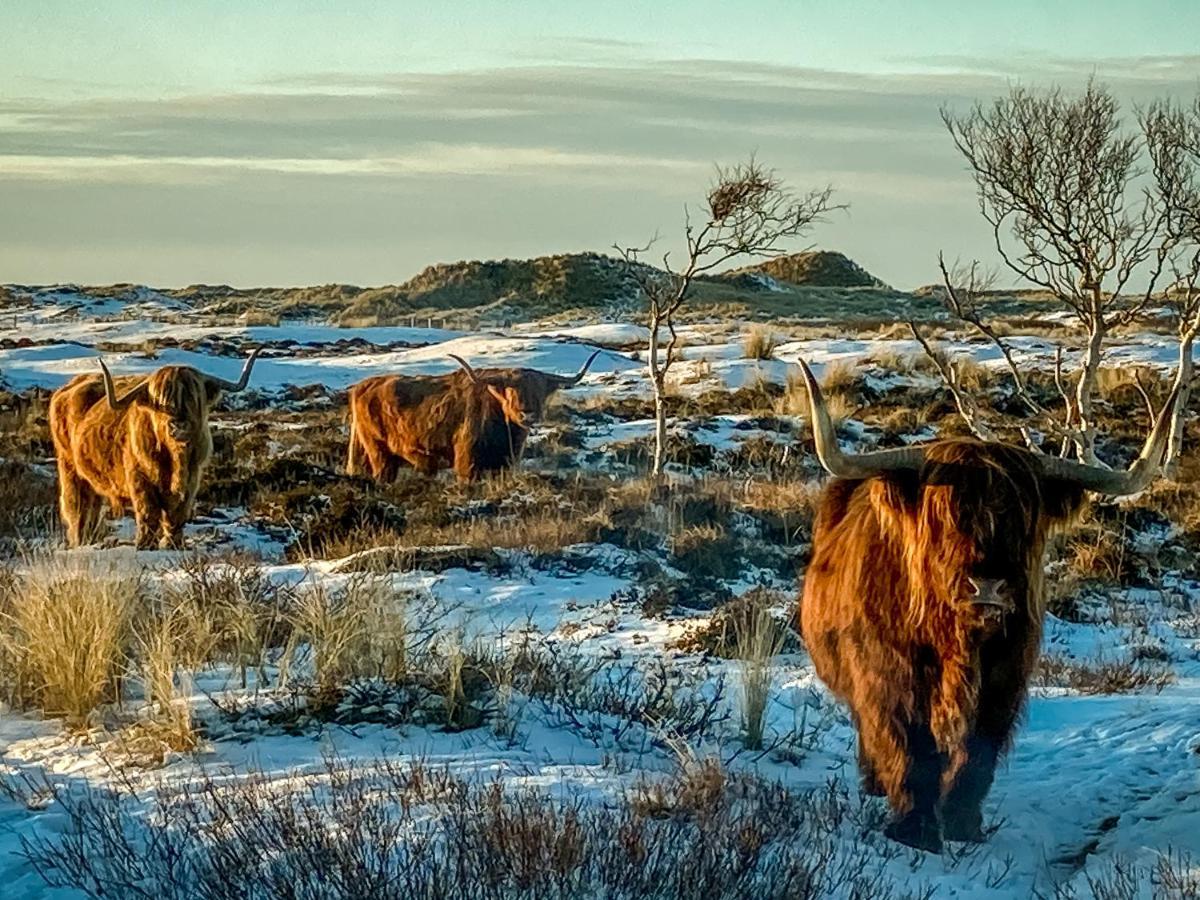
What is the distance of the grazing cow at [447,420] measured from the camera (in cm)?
1842

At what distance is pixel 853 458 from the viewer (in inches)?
215

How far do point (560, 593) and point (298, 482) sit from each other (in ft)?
25.4

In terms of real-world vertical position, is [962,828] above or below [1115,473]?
below

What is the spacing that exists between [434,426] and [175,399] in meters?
5.69

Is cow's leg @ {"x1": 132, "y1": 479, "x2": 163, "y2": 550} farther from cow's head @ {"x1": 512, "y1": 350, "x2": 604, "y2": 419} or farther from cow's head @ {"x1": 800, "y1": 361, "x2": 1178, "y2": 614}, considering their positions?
cow's head @ {"x1": 800, "y1": 361, "x2": 1178, "y2": 614}

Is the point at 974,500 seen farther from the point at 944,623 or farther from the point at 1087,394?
the point at 1087,394

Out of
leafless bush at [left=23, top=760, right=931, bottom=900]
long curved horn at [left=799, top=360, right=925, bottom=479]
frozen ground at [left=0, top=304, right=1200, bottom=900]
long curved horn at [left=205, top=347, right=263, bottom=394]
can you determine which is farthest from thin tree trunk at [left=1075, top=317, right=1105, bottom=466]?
leafless bush at [left=23, top=760, right=931, bottom=900]

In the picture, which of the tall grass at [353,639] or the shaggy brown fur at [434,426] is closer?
the tall grass at [353,639]

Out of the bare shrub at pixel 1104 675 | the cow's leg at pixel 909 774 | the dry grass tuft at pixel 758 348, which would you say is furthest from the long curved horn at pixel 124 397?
the dry grass tuft at pixel 758 348

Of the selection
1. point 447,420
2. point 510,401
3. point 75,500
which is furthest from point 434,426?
point 75,500

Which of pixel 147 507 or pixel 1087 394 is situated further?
pixel 1087 394

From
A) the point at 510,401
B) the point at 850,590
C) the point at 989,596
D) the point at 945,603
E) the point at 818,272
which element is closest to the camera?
the point at 989,596

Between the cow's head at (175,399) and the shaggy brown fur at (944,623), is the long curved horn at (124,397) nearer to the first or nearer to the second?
the cow's head at (175,399)

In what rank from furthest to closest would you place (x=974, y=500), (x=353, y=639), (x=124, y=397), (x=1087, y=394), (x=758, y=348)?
(x=758, y=348), (x=1087, y=394), (x=124, y=397), (x=353, y=639), (x=974, y=500)
